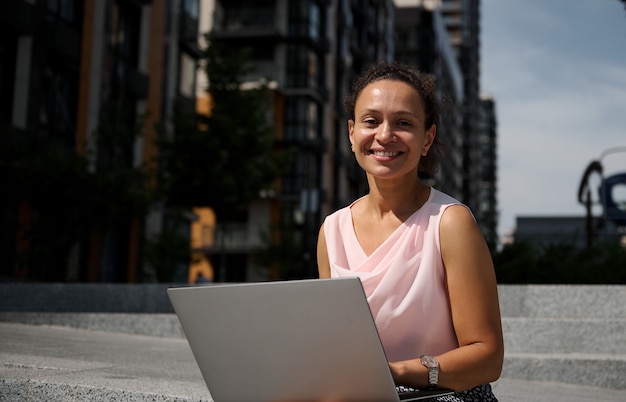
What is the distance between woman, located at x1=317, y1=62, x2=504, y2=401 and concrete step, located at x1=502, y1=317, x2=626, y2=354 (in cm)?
499

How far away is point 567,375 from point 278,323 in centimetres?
492

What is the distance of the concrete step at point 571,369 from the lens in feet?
20.1

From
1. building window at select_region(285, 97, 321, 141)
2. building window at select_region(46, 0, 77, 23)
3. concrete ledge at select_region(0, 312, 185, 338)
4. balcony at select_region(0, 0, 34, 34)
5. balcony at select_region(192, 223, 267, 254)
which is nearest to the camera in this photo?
concrete ledge at select_region(0, 312, 185, 338)

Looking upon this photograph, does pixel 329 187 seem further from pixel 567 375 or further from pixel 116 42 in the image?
pixel 567 375

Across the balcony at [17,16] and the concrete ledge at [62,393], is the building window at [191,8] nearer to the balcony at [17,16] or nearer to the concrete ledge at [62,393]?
the balcony at [17,16]

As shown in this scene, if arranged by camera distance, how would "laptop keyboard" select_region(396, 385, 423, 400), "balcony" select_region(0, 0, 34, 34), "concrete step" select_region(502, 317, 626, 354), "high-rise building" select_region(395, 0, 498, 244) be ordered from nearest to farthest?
"laptop keyboard" select_region(396, 385, 423, 400) → "concrete step" select_region(502, 317, 626, 354) → "balcony" select_region(0, 0, 34, 34) → "high-rise building" select_region(395, 0, 498, 244)

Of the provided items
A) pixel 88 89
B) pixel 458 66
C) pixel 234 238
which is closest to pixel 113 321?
pixel 88 89

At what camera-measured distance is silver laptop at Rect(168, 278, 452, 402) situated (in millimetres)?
1936

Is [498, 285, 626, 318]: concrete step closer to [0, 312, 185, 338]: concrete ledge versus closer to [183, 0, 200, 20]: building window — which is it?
[0, 312, 185, 338]: concrete ledge

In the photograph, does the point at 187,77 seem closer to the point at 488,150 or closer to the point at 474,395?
the point at 474,395

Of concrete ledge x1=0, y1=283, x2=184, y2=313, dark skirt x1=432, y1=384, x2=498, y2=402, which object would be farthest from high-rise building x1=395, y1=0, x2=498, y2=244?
dark skirt x1=432, y1=384, x2=498, y2=402

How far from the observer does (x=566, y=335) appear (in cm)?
716

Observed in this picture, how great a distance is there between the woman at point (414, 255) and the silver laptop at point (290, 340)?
16cm

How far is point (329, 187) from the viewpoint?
44500 mm
